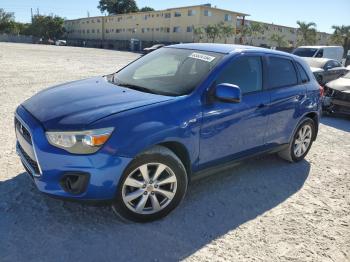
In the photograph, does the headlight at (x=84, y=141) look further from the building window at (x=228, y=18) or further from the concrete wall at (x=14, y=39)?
the concrete wall at (x=14, y=39)

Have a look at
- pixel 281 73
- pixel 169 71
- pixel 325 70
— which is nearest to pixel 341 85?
pixel 325 70

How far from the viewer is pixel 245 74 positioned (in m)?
4.11

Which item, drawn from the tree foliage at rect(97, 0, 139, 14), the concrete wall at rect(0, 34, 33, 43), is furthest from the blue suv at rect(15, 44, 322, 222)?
the tree foliage at rect(97, 0, 139, 14)

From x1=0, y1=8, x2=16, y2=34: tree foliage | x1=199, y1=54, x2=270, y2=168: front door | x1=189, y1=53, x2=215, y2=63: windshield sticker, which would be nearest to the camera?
x1=199, y1=54, x2=270, y2=168: front door

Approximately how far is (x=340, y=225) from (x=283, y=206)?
0.61 metres

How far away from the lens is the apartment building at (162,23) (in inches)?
2210

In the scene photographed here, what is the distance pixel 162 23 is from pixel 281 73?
60440mm

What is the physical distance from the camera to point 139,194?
3254 millimetres

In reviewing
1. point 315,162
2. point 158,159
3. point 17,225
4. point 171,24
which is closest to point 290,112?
point 315,162

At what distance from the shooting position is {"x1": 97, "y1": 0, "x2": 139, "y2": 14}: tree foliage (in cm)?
9150

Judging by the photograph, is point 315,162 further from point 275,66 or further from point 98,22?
point 98,22

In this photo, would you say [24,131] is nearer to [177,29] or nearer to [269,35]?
[177,29]

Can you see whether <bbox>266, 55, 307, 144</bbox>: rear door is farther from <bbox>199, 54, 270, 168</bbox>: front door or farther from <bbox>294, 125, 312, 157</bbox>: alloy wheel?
<bbox>294, 125, 312, 157</bbox>: alloy wheel

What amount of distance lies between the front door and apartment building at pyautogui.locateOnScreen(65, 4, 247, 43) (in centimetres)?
5227
